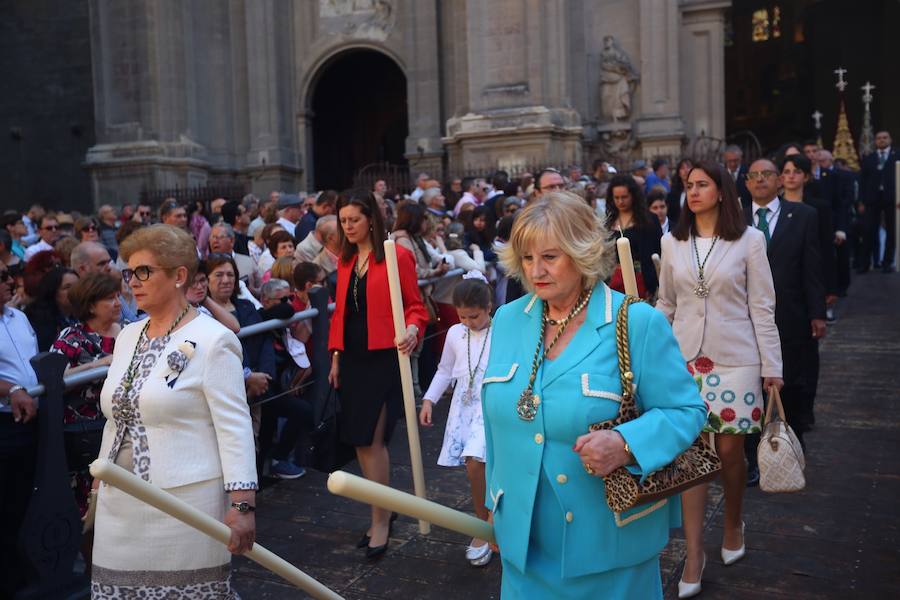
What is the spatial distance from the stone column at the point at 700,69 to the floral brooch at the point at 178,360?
21.9m

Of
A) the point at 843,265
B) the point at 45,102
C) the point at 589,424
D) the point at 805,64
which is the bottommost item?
the point at 843,265

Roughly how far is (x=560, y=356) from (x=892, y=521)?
3.99 meters

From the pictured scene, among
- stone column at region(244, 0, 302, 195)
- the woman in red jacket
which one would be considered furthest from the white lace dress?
stone column at region(244, 0, 302, 195)

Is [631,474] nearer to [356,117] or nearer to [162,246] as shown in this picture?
[162,246]

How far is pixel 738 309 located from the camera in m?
5.05

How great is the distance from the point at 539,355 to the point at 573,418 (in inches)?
9.7

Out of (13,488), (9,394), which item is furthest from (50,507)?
(9,394)

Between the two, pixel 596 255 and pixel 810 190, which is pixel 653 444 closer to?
pixel 596 255

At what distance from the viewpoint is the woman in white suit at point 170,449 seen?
3.56 meters

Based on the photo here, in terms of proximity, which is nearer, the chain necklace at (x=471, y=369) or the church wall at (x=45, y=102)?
the chain necklace at (x=471, y=369)

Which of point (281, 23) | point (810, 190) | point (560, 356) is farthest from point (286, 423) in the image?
point (281, 23)

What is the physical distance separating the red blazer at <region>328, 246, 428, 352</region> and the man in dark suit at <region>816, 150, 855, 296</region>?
8.82m

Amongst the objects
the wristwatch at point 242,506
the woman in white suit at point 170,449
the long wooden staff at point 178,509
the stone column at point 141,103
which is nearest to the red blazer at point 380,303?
the woman in white suit at point 170,449

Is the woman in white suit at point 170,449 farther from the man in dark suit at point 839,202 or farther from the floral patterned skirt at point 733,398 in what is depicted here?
the man in dark suit at point 839,202
